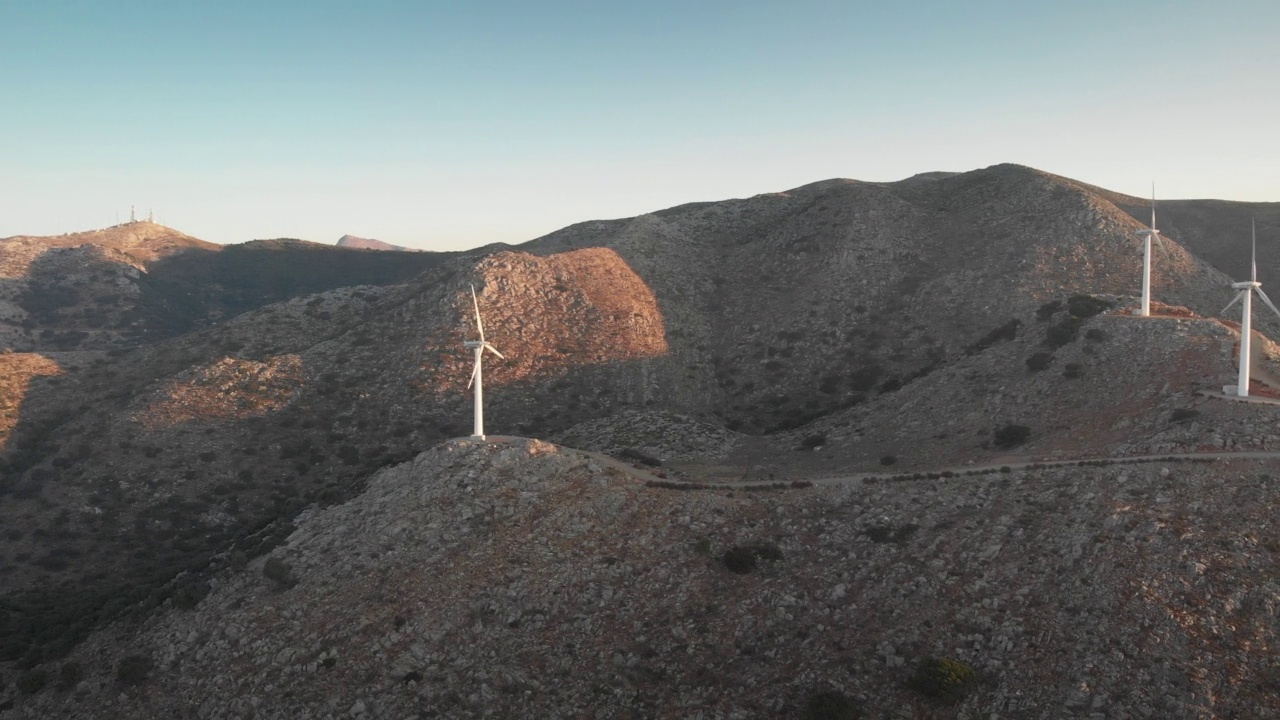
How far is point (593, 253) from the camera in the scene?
11419 cm

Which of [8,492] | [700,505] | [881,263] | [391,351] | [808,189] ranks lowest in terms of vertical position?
[8,492]

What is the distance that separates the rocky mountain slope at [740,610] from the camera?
92.4ft

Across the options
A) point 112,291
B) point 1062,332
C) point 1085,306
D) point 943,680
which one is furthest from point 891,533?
point 112,291

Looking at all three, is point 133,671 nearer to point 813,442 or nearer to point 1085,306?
point 813,442

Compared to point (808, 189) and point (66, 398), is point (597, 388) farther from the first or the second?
point (808, 189)

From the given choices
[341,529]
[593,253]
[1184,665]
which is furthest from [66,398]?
[1184,665]

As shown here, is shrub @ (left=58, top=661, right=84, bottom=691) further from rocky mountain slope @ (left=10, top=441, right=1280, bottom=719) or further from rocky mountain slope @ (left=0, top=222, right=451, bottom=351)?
rocky mountain slope @ (left=0, top=222, right=451, bottom=351)

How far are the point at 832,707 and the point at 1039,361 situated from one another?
1928 inches

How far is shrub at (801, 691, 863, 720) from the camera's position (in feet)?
91.8

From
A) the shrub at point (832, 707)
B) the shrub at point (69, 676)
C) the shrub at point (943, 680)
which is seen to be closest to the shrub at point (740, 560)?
the shrub at point (832, 707)

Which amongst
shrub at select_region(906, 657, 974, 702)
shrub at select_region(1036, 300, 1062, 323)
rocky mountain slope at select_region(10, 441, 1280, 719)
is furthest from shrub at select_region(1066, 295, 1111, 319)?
shrub at select_region(906, 657, 974, 702)

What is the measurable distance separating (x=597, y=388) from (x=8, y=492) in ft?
203

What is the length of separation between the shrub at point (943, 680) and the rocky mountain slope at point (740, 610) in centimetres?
11

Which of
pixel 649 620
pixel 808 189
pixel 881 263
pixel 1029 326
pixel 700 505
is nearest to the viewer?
pixel 649 620
